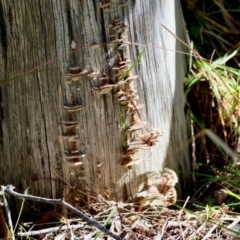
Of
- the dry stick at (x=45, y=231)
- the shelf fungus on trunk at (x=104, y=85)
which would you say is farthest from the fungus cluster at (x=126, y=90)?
the dry stick at (x=45, y=231)

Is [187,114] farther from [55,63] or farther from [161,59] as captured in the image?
[55,63]

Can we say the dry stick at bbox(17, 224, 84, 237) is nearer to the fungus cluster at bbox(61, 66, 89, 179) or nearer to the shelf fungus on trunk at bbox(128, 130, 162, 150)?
the fungus cluster at bbox(61, 66, 89, 179)

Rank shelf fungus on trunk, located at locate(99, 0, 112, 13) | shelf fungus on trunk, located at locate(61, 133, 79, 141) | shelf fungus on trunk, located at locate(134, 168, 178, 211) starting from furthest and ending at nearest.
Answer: shelf fungus on trunk, located at locate(134, 168, 178, 211), shelf fungus on trunk, located at locate(61, 133, 79, 141), shelf fungus on trunk, located at locate(99, 0, 112, 13)

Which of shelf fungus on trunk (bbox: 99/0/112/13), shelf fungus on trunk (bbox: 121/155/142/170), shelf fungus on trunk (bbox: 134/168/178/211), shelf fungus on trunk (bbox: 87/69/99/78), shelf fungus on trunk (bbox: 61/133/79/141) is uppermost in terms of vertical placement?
shelf fungus on trunk (bbox: 99/0/112/13)

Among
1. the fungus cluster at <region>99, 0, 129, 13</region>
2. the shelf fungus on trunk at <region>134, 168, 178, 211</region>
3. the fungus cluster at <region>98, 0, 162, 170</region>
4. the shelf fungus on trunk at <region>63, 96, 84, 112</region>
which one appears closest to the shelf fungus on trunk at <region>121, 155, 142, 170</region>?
the fungus cluster at <region>98, 0, 162, 170</region>

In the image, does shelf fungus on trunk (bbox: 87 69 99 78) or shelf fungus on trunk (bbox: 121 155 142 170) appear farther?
shelf fungus on trunk (bbox: 121 155 142 170)

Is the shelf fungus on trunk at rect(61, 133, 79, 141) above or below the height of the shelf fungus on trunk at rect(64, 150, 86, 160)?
above

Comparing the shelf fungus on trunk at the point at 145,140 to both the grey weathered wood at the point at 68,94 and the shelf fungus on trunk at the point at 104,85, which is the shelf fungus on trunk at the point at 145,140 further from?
the shelf fungus on trunk at the point at 104,85

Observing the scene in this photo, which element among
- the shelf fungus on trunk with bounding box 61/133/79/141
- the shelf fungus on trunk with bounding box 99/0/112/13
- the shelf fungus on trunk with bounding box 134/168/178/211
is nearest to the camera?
the shelf fungus on trunk with bounding box 99/0/112/13
